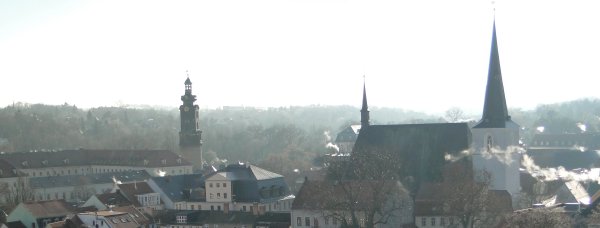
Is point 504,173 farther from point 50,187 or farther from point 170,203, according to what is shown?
point 50,187

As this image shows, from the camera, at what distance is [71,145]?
164 meters

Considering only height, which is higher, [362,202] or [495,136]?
[495,136]

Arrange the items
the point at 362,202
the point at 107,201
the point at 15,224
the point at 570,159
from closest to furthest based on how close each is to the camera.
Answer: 1. the point at 362,202
2. the point at 15,224
3. the point at 107,201
4. the point at 570,159

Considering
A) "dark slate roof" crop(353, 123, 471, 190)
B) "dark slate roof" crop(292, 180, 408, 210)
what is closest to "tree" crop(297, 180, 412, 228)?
"dark slate roof" crop(292, 180, 408, 210)

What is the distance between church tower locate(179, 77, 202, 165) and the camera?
395 ft

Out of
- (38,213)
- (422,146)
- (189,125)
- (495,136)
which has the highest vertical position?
(495,136)

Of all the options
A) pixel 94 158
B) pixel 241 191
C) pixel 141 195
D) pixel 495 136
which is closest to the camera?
pixel 495 136

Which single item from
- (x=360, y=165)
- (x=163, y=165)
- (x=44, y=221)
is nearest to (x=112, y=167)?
(x=163, y=165)

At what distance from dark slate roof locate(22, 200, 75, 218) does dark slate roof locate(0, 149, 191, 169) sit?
44788 mm

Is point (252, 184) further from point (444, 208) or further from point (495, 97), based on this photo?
point (495, 97)

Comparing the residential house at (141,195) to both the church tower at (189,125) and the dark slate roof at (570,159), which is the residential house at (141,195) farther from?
the dark slate roof at (570,159)

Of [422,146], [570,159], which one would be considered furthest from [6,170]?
[570,159]

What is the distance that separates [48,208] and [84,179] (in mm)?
33749

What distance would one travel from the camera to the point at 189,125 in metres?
121
